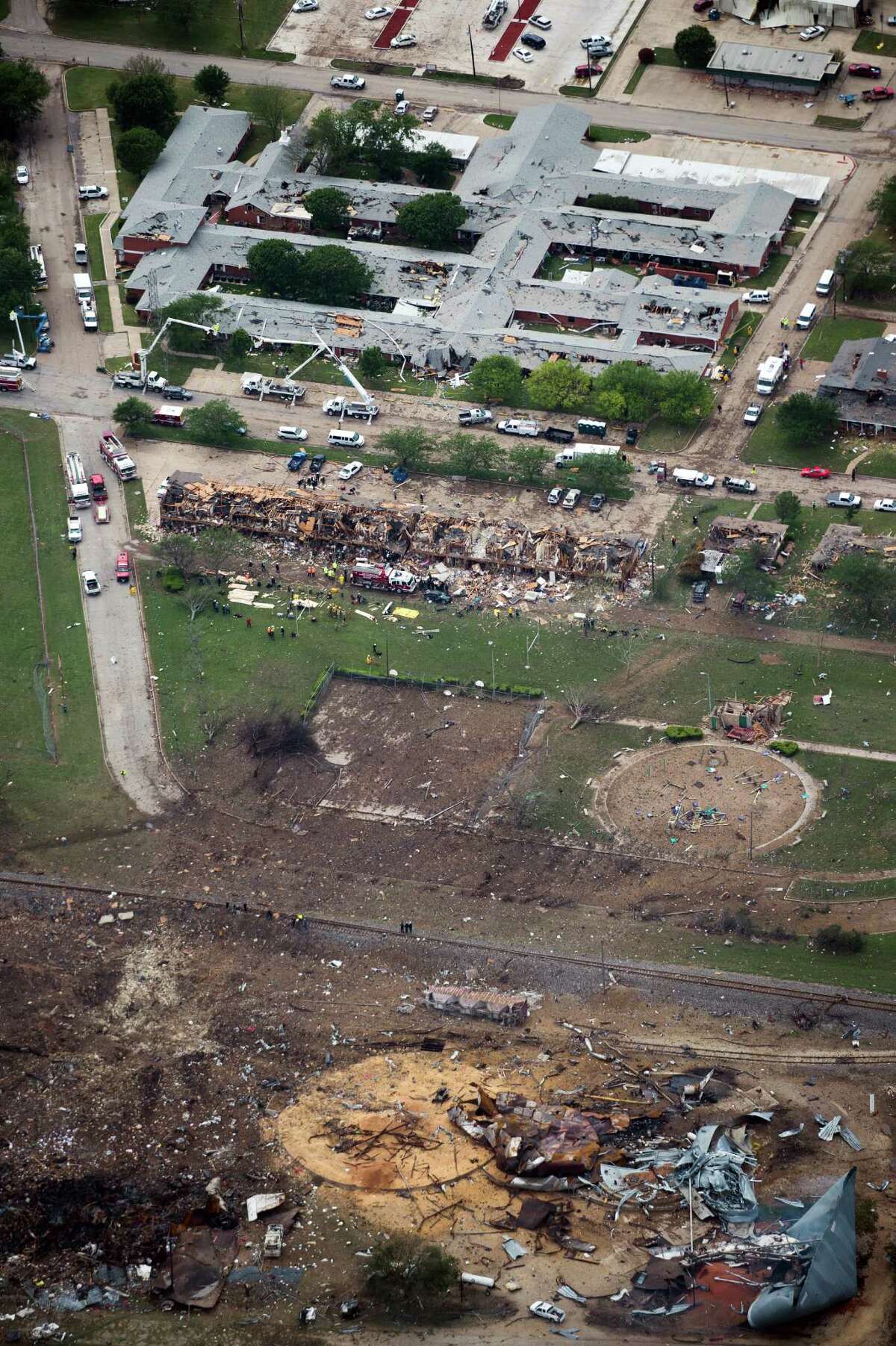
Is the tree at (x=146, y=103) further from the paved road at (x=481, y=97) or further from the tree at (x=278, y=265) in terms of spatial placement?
the tree at (x=278, y=265)

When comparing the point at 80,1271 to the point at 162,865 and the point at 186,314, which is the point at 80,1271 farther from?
the point at 186,314

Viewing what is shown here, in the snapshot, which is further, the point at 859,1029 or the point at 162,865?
the point at 162,865

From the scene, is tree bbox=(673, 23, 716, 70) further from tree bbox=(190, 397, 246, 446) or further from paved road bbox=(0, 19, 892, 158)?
tree bbox=(190, 397, 246, 446)

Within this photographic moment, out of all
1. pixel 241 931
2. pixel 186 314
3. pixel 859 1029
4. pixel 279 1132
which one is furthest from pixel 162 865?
pixel 186 314

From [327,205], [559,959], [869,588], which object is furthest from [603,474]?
[559,959]

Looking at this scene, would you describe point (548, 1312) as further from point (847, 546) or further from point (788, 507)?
point (788, 507)

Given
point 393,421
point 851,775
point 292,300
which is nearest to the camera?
point 851,775

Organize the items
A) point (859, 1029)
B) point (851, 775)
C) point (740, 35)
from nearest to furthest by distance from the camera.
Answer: point (859, 1029) → point (851, 775) → point (740, 35)
